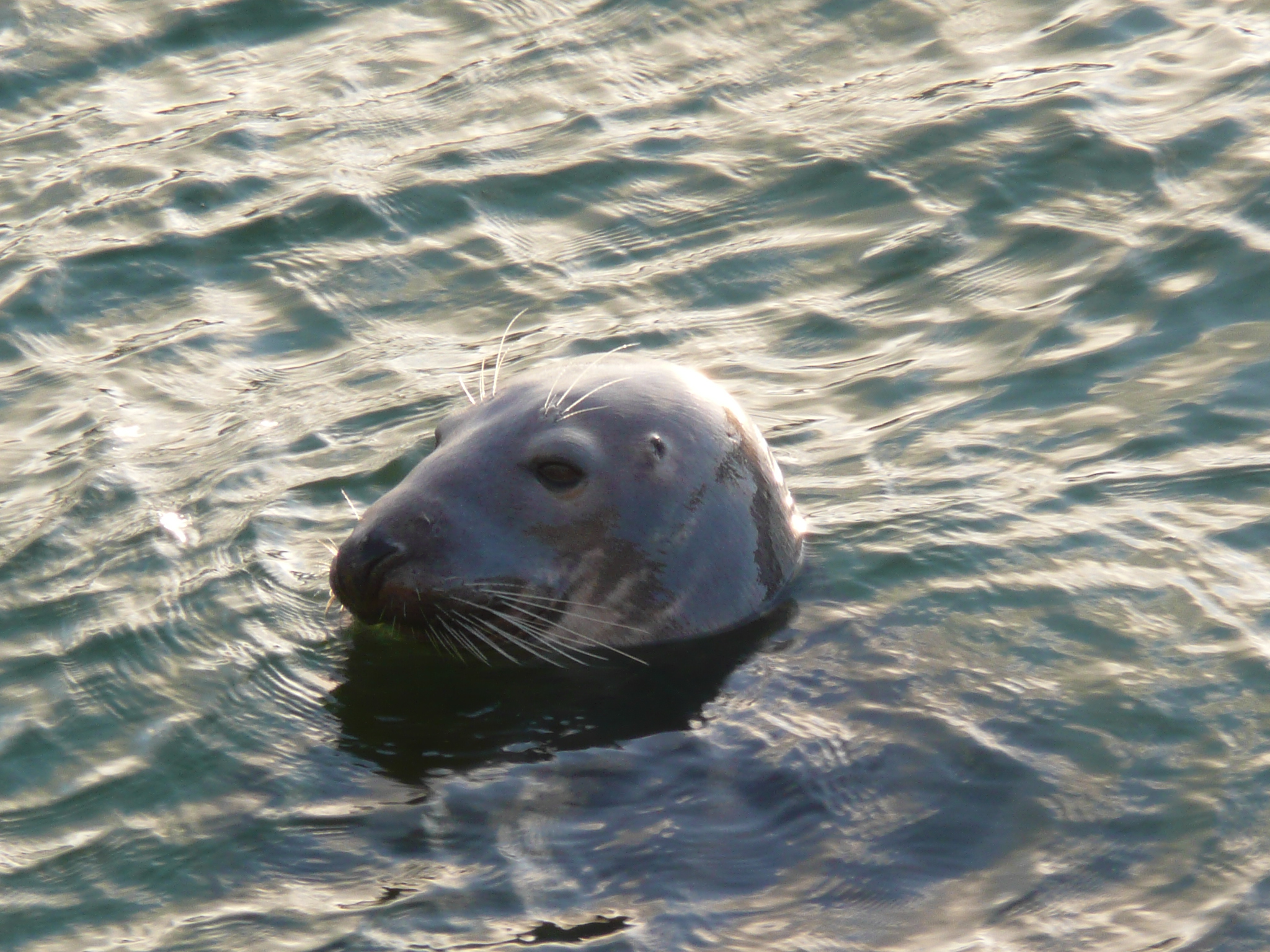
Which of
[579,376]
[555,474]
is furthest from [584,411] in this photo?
[555,474]

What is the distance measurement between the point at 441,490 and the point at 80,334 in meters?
3.89

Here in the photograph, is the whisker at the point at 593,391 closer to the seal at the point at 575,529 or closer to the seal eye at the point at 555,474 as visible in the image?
the seal at the point at 575,529

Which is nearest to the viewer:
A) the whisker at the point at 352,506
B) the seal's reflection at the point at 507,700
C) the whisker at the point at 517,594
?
the seal's reflection at the point at 507,700

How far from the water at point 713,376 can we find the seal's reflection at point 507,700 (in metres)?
0.03

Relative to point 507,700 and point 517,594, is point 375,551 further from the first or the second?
point 507,700

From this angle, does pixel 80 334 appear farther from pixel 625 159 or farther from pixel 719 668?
pixel 719 668

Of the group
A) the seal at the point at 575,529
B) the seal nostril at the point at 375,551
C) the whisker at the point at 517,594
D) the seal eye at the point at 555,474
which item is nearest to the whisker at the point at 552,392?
the seal at the point at 575,529

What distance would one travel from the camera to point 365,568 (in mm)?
5867

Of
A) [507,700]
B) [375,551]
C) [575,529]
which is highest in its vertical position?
[375,551]

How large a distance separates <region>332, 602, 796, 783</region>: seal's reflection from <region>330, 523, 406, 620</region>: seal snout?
0.33 m

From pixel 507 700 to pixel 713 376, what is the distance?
2998mm

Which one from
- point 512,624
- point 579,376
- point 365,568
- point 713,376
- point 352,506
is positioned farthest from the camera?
point 713,376

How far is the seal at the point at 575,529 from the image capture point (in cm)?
595

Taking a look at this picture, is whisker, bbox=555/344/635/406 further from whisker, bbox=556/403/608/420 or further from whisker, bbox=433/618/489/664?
whisker, bbox=433/618/489/664
